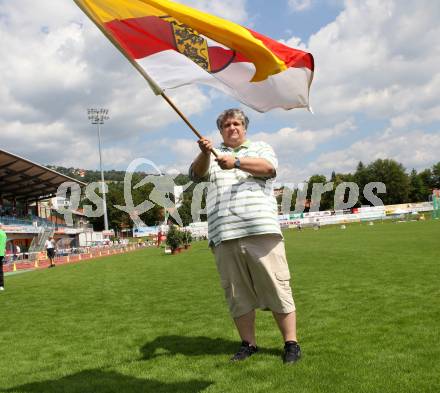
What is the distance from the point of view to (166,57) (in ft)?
14.2

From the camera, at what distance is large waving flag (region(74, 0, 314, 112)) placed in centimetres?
415

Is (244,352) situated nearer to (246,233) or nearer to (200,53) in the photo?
(246,233)

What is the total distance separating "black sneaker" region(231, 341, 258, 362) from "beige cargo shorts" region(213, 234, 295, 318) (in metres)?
0.30

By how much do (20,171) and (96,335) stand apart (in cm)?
4336

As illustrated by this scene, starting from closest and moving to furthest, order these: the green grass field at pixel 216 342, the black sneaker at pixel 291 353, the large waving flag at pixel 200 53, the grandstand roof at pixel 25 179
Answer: the green grass field at pixel 216 342
the black sneaker at pixel 291 353
the large waving flag at pixel 200 53
the grandstand roof at pixel 25 179

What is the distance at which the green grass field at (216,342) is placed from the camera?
3.65m

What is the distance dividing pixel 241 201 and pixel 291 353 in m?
1.38

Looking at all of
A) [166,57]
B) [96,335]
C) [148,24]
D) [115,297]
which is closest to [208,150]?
Answer: [166,57]

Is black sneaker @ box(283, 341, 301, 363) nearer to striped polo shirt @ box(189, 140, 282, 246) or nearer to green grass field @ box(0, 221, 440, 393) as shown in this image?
green grass field @ box(0, 221, 440, 393)

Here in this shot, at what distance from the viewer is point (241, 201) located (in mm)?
4078

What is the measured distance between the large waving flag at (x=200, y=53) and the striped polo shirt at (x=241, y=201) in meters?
0.55

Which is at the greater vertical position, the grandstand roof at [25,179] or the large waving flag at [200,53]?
the grandstand roof at [25,179]

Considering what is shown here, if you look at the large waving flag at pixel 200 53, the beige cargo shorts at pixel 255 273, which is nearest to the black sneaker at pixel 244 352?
the beige cargo shorts at pixel 255 273

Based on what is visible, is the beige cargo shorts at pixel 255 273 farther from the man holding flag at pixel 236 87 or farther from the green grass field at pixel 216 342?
the green grass field at pixel 216 342
